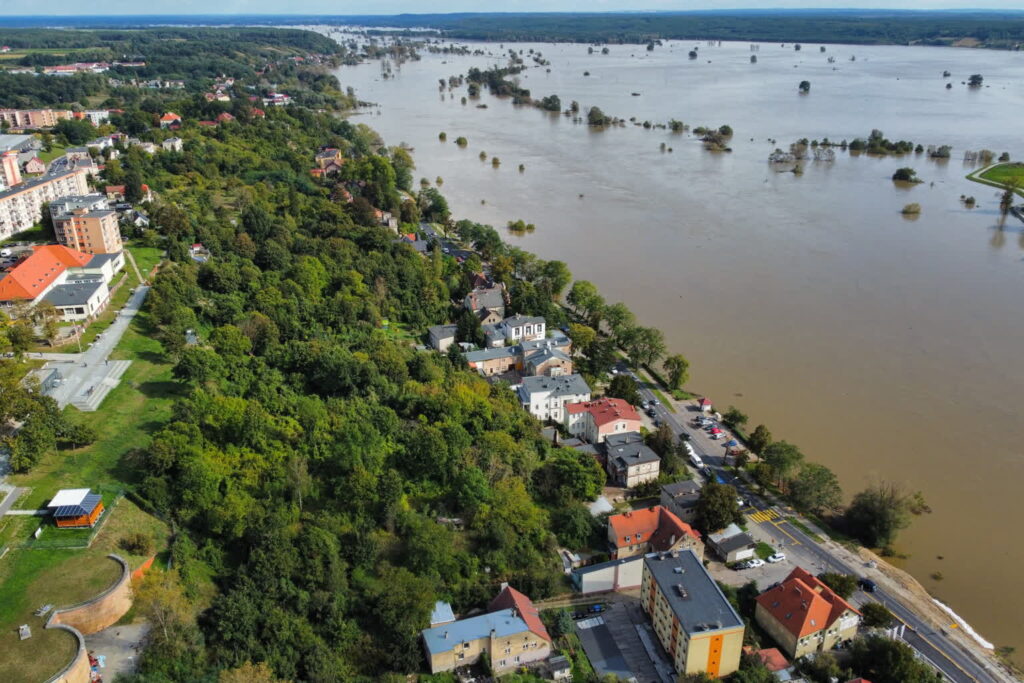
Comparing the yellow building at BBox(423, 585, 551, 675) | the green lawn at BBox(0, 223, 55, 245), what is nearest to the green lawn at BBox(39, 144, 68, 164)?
the green lawn at BBox(0, 223, 55, 245)

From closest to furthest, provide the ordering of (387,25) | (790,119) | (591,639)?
1. (591,639)
2. (790,119)
3. (387,25)

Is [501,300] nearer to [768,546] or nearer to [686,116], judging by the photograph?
[768,546]

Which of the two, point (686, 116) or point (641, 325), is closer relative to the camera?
point (641, 325)

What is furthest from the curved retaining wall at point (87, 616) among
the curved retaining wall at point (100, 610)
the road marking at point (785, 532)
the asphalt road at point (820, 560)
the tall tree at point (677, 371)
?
the tall tree at point (677, 371)

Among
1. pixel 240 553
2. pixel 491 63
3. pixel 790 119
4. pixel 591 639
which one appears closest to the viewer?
pixel 591 639

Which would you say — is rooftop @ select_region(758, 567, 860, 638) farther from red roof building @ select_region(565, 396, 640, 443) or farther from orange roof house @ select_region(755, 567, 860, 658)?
red roof building @ select_region(565, 396, 640, 443)

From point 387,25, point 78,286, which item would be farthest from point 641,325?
point 387,25

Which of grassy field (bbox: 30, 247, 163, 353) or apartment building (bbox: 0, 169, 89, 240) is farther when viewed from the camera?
apartment building (bbox: 0, 169, 89, 240)
